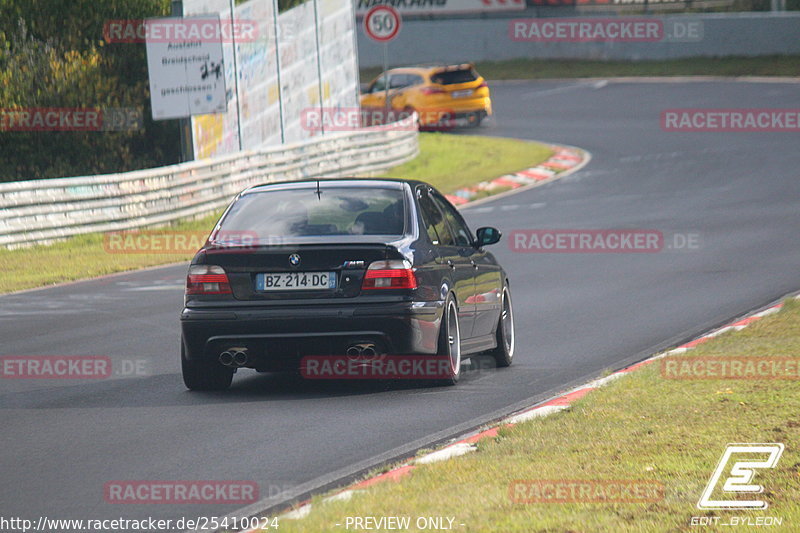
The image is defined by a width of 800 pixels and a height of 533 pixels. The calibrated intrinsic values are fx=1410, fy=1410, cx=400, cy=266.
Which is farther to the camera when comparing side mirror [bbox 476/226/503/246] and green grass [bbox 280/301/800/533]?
side mirror [bbox 476/226/503/246]

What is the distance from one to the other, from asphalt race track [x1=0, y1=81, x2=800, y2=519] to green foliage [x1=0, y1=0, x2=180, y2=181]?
7.03 meters

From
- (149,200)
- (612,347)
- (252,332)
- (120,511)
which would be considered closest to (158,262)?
(149,200)

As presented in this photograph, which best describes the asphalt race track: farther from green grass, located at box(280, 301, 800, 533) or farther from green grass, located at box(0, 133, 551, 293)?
green grass, located at box(0, 133, 551, 293)

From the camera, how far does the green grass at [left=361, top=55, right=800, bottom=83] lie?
46.4 m

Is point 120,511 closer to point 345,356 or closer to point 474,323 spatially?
point 345,356

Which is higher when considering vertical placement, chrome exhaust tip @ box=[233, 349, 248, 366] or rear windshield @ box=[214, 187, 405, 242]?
rear windshield @ box=[214, 187, 405, 242]

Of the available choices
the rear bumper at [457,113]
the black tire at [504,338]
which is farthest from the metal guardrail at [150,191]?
the rear bumper at [457,113]

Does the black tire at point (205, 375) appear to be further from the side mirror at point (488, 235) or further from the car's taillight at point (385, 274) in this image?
the side mirror at point (488, 235)

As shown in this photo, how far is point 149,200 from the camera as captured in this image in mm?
21891

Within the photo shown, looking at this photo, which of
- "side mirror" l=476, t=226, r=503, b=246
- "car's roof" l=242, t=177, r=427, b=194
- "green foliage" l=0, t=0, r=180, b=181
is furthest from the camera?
"green foliage" l=0, t=0, r=180, b=181

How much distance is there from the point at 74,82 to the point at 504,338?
1706cm

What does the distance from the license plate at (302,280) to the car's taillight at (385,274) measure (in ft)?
0.73

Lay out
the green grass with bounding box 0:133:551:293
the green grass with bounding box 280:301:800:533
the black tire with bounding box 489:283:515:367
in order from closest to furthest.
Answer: the green grass with bounding box 280:301:800:533 < the black tire with bounding box 489:283:515:367 < the green grass with bounding box 0:133:551:293

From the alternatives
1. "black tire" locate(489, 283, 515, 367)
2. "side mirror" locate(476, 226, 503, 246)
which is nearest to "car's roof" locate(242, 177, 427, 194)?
"side mirror" locate(476, 226, 503, 246)
